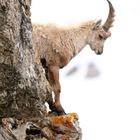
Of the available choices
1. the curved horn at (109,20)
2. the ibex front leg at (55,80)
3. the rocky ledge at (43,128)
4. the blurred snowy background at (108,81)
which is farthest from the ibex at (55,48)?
the blurred snowy background at (108,81)

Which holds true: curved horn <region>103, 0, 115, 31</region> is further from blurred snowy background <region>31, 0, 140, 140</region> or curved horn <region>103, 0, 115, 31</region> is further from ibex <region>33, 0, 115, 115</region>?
blurred snowy background <region>31, 0, 140, 140</region>

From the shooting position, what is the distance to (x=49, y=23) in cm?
1892

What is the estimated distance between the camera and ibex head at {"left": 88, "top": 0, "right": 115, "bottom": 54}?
20.8 m

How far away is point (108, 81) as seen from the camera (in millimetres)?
111562

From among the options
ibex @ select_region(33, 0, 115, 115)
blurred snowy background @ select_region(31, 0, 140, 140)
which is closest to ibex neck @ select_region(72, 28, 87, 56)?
ibex @ select_region(33, 0, 115, 115)

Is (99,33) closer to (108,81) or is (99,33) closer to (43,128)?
(43,128)

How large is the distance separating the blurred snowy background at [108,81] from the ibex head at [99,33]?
21.9m

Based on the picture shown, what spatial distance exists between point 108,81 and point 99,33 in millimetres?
90640

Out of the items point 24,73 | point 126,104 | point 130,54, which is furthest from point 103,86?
point 24,73

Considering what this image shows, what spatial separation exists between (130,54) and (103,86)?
98.9ft

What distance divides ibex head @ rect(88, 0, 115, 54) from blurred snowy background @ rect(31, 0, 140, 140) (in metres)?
21.9

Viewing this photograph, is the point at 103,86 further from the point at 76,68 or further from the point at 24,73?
the point at 24,73

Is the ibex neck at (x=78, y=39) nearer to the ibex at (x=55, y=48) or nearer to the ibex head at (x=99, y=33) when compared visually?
the ibex at (x=55, y=48)

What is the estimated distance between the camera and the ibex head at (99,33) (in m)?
20.8
